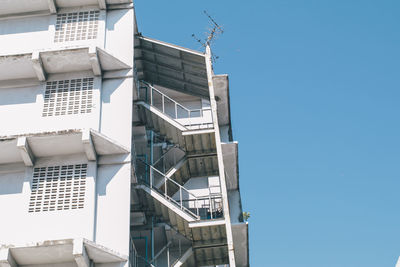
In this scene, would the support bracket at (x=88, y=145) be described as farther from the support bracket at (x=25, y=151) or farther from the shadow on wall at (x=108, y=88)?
the shadow on wall at (x=108, y=88)

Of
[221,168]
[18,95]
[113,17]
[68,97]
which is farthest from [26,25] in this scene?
[221,168]

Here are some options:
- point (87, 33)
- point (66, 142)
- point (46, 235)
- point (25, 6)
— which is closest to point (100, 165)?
point (66, 142)

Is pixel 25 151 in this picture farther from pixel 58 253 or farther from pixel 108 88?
pixel 108 88

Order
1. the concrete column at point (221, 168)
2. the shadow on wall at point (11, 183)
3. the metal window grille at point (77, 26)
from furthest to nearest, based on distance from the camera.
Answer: the metal window grille at point (77, 26) < the shadow on wall at point (11, 183) < the concrete column at point (221, 168)

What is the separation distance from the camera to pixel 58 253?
18891 mm

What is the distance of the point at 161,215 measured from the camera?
76.4 ft

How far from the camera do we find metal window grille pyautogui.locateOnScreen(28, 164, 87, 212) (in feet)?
66.8

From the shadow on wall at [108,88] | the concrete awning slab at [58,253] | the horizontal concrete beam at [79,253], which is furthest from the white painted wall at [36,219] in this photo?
the shadow on wall at [108,88]

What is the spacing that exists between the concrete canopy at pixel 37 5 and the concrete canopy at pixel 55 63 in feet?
10.8

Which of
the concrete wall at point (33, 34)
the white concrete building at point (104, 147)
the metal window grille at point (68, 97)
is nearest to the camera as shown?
the white concrete building at point (104, 147)

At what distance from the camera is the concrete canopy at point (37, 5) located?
25.7 metres

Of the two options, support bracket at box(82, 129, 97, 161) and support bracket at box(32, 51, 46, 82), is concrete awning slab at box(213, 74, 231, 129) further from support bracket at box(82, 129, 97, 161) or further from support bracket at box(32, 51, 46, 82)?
support bracket at box(32, 51, 46, 82)

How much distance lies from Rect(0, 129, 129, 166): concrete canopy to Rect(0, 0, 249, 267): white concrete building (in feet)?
0.12

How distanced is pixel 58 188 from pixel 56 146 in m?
1.62
